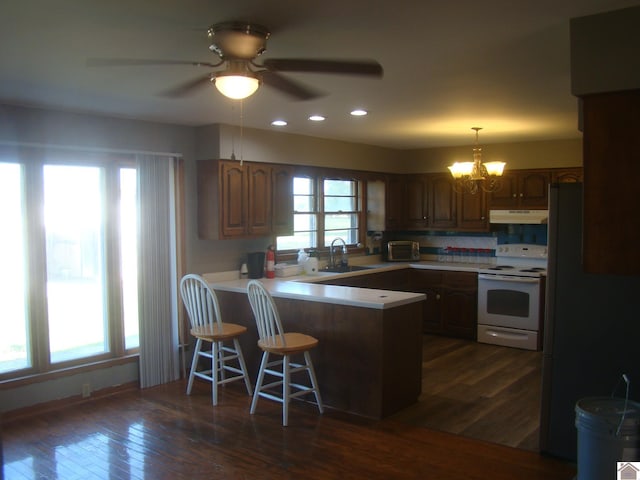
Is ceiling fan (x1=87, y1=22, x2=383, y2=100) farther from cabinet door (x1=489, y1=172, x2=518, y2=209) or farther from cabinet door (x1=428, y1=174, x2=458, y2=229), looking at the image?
cabinet door (x1=428, y1=174, x2=458, y2=229)

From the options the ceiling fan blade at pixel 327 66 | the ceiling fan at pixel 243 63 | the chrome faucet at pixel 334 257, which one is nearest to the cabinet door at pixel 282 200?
the chrome faucet at pixel 334 257

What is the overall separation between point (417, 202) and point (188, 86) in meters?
5.06

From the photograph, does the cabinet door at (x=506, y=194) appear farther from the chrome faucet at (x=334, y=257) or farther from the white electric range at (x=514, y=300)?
the chrome faucet at (x=334, y=257)

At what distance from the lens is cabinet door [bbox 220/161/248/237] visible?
16.6 ft

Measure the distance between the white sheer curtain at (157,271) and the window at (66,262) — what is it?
0.12m

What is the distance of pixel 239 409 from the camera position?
4.32 meters

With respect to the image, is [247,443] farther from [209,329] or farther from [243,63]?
[243,63]

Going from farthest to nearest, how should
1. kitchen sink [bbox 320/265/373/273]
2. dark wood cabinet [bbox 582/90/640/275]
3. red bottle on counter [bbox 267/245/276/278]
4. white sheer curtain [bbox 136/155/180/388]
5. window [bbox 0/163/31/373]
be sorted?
1. kitchen sink [bbox 320/265/373/273]
2. red bottle on counter [bbox 267/245/276/278]
3. white sheer curtain [bbox 136/155/180/388]
4. window [bbox 0/163/31/373]
5. dark wood cabinet [bbox 582/90/640/275]

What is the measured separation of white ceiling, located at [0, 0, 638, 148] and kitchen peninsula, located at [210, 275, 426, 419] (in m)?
1.49

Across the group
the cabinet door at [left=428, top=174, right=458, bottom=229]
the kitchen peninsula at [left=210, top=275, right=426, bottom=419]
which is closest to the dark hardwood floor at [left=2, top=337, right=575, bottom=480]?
the kitchen peninsula at [left=210, top=275, right=426, bottom=419]

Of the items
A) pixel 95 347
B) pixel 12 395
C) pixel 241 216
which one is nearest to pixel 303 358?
pixel 241 216

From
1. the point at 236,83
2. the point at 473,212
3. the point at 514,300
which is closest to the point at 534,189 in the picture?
the point at 473,212

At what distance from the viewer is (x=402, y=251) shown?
286 inches

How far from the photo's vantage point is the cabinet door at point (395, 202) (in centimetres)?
724
